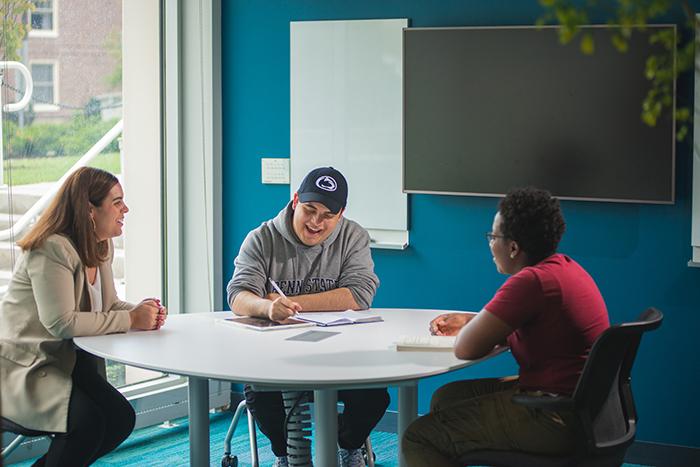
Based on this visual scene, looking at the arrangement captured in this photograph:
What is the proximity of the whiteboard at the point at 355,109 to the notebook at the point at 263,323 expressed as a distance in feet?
4.58

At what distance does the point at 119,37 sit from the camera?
15.7 feet

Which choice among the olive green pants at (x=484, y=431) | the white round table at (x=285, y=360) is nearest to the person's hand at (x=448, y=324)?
the white round table at (x=285, y=360)

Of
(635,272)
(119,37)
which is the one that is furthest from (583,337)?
(119,37)

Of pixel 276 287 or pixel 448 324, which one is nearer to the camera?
pixel 448 324

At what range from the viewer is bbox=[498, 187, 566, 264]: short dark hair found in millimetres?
2902

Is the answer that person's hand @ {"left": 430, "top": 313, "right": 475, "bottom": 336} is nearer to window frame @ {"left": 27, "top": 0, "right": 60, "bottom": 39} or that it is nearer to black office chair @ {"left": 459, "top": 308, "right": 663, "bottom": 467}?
black office chair @ {"left": 459, "top": 308, "right": 663, "bottom": 467}

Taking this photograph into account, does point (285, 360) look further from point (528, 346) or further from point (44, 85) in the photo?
point (44, 85)

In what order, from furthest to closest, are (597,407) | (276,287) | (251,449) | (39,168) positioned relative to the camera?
(39,168)
(251,449)
(276,287)
(597,407)

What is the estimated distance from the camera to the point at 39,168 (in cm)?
432

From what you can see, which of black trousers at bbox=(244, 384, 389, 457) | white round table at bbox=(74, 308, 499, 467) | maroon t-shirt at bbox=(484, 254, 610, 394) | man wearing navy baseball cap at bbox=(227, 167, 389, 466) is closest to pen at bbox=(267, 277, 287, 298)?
man wearing navy baseball cap at bbox=(227, 167, 389, 466)

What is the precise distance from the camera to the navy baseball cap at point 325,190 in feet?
12.2

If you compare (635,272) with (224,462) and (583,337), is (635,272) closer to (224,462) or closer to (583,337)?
(583,337)

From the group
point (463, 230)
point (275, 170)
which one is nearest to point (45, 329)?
point (275, 170)

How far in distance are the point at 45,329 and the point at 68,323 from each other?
14cm
